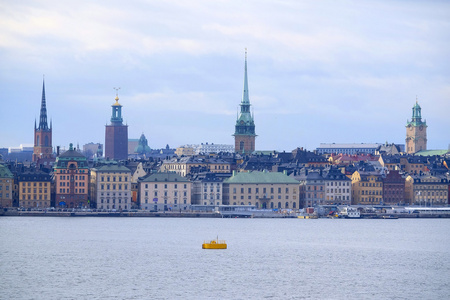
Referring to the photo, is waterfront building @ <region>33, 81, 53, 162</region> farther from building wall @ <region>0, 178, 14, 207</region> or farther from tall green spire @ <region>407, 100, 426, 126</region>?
building wall @ <region>0, 178, 14, 207</region>

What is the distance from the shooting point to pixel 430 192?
12000 centimetres

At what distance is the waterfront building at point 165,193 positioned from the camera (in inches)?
4291

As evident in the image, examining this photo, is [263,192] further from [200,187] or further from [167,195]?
[167,195]

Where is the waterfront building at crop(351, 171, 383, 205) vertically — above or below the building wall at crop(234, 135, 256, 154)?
below

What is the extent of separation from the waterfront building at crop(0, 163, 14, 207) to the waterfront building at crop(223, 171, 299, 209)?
19590 mm

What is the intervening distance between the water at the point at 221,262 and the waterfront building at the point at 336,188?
25.7 m

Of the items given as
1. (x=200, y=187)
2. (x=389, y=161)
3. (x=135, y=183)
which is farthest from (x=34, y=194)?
(x=389, y=161)

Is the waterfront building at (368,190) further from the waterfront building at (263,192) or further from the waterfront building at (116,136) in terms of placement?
the waterfront building at (116,136)

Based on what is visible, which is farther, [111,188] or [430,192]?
[430,192]

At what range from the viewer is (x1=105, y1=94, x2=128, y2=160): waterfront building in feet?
594

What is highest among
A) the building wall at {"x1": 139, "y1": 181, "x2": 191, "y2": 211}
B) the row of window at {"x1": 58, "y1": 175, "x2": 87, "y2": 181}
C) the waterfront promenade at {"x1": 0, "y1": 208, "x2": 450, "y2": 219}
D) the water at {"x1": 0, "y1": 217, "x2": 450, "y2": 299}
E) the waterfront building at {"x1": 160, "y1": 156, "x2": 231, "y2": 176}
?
the waterfront building at {"x1": 160, "y1": 156, "x2": 231, "y2": 176}

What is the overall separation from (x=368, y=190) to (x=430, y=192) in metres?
6.51

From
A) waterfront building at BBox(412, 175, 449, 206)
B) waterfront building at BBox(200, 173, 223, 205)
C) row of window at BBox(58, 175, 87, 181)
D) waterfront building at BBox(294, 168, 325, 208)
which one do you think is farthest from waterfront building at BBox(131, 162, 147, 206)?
waterfront building at BBox(412, 175, 449, 206)

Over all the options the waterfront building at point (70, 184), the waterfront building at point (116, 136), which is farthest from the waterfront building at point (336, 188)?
the waterfront building at point (116, 136)
